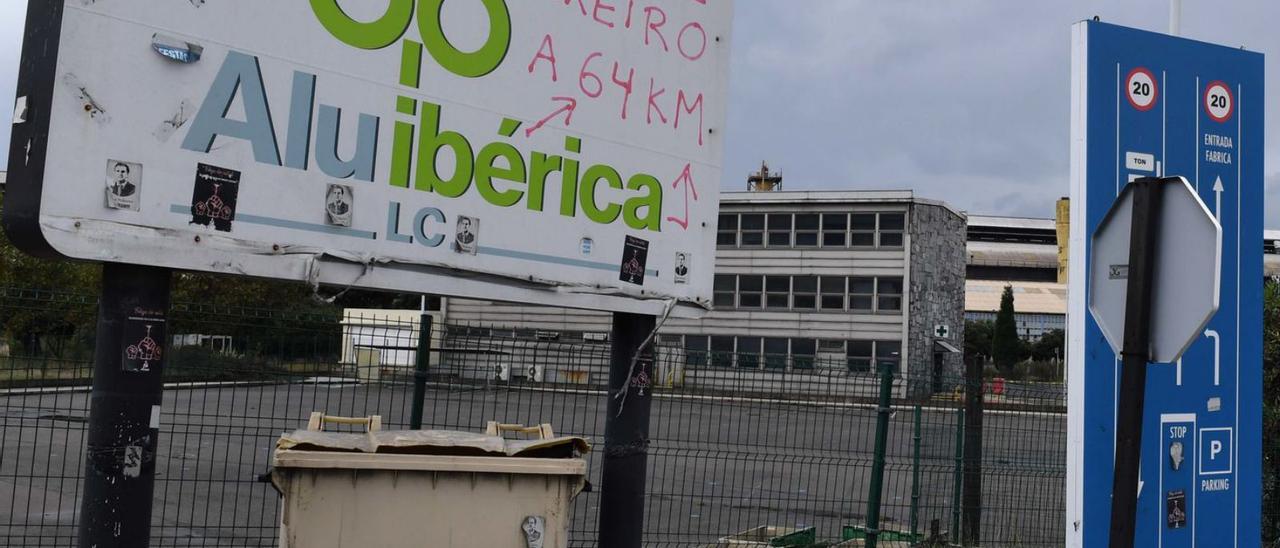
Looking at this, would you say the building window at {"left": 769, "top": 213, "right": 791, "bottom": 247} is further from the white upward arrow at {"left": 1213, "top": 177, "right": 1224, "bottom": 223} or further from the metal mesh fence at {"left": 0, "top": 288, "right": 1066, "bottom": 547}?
the white upward arrow at {"left": 1213, "top": 177, "right": 1224, "bottom": 223}

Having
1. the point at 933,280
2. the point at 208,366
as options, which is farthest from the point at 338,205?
the point at 933,280

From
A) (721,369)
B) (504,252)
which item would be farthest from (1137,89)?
(504,252)

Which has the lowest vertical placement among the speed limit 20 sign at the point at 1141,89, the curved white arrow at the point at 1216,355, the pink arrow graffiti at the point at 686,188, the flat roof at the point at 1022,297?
the curved white arrow at the point at 1216,355

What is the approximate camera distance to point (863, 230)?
47.5 metres

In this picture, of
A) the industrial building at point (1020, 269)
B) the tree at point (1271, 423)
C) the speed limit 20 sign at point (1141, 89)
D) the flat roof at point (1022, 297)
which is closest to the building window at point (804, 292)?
the flat roof at point (1022, 297)

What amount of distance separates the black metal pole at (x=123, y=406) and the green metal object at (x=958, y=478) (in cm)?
687

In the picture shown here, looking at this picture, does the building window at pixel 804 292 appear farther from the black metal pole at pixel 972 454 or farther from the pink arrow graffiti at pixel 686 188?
the pink arrow graffiti at pixel 686 188

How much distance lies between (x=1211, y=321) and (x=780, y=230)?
41.8 meters

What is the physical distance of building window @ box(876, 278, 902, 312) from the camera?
47.2m

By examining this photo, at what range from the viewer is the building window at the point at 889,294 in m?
47.2

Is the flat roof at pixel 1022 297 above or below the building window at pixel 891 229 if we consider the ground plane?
above

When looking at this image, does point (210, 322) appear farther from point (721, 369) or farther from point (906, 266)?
point (906, 266)

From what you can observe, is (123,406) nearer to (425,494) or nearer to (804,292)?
(425,494)

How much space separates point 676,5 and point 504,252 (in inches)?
72.6
